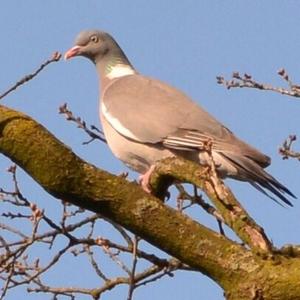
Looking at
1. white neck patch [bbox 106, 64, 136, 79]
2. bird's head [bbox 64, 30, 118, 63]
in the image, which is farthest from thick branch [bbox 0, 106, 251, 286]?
bird's head [bbox 64, 30, 118, 63]

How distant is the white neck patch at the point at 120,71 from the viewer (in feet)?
23.8

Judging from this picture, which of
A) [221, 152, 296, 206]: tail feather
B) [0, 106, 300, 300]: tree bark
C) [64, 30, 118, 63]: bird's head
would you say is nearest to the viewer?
[0, 106, 300, 300]: tree bark

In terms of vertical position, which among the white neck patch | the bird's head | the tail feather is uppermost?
the bird's head

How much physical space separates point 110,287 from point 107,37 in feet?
12.3

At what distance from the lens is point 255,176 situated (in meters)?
5.05

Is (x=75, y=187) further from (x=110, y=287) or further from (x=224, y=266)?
(x=110, y=287)

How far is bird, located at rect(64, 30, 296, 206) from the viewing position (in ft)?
17.3

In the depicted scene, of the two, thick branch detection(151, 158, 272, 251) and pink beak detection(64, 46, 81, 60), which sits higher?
pink beak detection(64, 46, 81, 60)

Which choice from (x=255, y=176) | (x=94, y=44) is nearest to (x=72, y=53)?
(x=94, y=44)

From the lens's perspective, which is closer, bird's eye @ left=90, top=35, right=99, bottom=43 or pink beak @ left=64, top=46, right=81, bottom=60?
pink beak @ left=64, top=46, right=81, bottom=60

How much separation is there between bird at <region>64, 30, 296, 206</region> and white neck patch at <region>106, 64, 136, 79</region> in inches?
6.6

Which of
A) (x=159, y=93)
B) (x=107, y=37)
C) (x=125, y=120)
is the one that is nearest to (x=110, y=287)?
(x=125, y=120)

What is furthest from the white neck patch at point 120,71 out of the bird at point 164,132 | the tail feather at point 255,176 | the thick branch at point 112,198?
the thick branch at point 112,198

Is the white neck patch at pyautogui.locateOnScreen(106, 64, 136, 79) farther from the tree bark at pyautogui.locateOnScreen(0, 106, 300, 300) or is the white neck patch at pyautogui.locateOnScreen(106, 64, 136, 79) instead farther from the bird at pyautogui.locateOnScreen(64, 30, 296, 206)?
the tree bark at pyautogui.locateOnScreen(0, 106, 300, 300)
